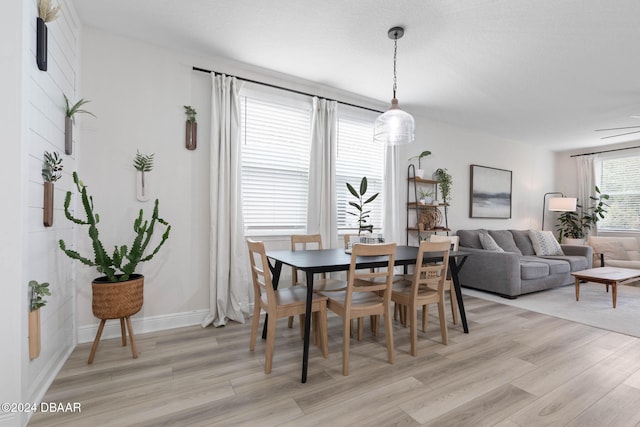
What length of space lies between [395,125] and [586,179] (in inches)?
240

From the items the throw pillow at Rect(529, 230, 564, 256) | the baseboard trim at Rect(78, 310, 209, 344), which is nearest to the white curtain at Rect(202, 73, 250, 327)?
the baseboard trim at Rect(78, 310, 209, 344)

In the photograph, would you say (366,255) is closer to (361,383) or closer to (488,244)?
(361,383)

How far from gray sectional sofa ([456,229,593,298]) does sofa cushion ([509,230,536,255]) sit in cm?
7

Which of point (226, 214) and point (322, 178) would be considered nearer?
point (226, 214)

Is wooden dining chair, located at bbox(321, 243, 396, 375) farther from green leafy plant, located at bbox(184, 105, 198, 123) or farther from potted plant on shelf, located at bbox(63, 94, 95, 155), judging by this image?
potted plant on shelf, located at bbox(63, 94, 95, 155)

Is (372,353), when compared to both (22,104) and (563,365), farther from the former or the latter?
(22,104)

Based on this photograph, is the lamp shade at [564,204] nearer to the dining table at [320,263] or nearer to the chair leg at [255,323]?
the dining table at [320,263]

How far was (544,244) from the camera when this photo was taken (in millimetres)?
5285

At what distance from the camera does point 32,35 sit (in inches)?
64.0

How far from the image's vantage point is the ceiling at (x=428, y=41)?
223cm

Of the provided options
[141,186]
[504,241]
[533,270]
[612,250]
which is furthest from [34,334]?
[612,250]

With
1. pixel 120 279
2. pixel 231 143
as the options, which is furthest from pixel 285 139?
pixel 120 279

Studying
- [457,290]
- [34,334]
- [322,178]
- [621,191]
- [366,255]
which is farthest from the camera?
[621,191]

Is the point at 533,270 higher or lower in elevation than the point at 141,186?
lower
